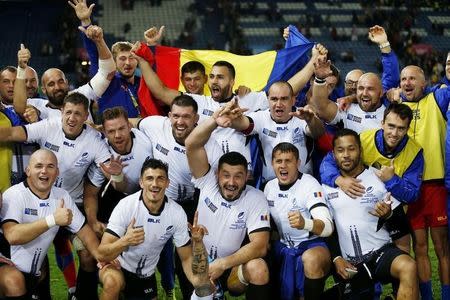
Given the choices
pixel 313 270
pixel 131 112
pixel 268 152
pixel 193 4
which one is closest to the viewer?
pixel 313 270

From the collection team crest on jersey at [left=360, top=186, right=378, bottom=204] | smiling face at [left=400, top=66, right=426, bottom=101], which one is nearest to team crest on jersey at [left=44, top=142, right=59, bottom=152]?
team crest on jersey at [left=360, top=186, right=378, bottom=204]

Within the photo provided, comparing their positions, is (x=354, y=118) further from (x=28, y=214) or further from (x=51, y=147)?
(x=28, y=214)

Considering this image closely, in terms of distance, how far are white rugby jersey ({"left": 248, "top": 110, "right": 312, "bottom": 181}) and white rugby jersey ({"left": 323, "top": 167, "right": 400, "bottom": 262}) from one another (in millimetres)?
636

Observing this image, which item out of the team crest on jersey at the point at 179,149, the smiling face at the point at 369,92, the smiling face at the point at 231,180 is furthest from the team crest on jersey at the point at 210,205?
→ the smiling face at the point at 369,92

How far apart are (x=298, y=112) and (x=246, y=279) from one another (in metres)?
1.43

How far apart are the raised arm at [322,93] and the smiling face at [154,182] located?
5.42 ft

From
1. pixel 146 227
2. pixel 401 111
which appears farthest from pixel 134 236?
pixel 401 111

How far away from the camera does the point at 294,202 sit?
18.5 ft

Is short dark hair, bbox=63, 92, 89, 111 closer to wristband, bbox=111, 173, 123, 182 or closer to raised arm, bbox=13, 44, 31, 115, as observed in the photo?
raised arm, bbox=13, 44, 31, 115

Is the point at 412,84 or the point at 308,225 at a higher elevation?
the point at 412,84

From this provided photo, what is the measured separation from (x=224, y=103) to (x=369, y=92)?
4.35ft

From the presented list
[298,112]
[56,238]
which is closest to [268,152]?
[298,112]

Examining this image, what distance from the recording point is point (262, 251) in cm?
547

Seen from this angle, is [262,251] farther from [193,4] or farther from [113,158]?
[193,4]
